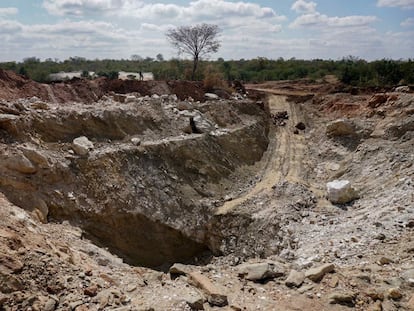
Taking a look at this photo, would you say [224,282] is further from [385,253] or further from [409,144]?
[409,144]

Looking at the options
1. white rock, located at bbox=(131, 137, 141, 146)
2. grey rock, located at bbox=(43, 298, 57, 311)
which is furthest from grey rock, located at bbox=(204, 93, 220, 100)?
grey rock, located at bbox=(43, 298, 57, 311)

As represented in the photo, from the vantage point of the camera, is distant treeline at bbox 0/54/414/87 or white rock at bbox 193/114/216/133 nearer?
white rock at bbox 193/114/216/133

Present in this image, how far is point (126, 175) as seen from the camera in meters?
12.2

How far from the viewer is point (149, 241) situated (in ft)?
38.9

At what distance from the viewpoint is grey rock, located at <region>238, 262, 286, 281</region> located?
6957mm

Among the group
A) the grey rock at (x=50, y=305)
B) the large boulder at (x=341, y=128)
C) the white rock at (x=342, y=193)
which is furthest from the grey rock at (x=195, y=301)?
the large boulder at (x=341, y=128)

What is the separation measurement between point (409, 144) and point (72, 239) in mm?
11662

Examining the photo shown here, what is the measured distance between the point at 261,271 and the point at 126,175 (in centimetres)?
640

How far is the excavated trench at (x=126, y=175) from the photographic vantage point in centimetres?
1032

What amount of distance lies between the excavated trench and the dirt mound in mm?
2071

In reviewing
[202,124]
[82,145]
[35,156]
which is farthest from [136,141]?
[202,124]

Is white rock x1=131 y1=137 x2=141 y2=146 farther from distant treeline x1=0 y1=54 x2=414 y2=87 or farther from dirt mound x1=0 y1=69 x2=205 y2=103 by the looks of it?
distant treeline x1=0 y1=54 x2=414 y2=87

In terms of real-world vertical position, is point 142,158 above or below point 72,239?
above

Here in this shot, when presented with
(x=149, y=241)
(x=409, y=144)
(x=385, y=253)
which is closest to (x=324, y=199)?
(x=409, y=144)
